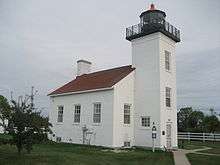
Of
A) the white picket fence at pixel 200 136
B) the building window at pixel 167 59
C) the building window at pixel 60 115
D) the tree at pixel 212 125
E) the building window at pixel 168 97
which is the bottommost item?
the white picket fence at pixel 200 136

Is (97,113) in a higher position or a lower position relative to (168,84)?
lower

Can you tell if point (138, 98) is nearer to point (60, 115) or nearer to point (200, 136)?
point (60, 115)

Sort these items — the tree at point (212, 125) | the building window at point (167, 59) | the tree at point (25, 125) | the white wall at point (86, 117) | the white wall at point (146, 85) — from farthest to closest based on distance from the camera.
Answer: the tree at point (212, 125) < the building window at point (167, 59) < the white wall at point (146, 85) < the white wall at point (86, 117) < the tree at point (25, 125)

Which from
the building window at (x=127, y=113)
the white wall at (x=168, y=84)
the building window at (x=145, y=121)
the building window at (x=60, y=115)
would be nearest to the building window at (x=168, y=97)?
the white wall at (x=168, y=84)

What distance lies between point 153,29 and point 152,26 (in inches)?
19.5

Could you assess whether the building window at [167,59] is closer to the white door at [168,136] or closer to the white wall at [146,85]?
the white wall at [146,85]

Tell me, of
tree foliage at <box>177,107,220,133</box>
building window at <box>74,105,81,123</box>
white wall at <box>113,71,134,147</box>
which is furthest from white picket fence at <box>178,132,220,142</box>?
building window at <box>74,105,81,123</box>

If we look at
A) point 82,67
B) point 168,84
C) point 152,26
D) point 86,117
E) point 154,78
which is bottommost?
point 86,117

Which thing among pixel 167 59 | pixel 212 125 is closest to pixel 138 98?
pixel 167 59

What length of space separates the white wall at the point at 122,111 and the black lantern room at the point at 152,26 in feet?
11.4

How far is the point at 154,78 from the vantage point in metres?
Answer: 19.2

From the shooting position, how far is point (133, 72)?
804 inches

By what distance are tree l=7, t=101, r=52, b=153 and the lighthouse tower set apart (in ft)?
32.3

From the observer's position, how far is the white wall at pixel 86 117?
1870cm
